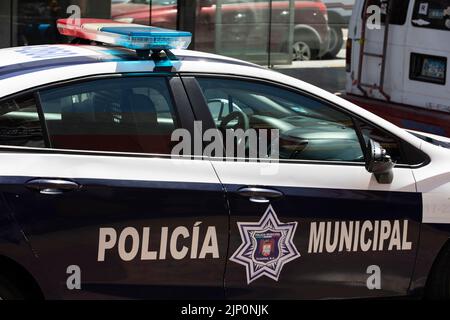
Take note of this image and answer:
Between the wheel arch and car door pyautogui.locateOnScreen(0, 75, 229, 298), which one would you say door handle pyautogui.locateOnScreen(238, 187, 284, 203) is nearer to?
car door pyautogui.locateOnScreen(0, 75, 229, 298)

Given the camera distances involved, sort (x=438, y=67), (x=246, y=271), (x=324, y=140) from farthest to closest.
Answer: (x=438, y=67)
(x=324, y=140)
(x=246, y=271)

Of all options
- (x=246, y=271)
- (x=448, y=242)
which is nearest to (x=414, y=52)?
(x=448, y=242)

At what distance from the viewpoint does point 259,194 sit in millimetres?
4242

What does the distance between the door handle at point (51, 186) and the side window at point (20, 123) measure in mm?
209

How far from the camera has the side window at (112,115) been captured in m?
4.04

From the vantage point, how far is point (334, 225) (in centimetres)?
441

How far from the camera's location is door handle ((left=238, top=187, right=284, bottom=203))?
13.8 ft

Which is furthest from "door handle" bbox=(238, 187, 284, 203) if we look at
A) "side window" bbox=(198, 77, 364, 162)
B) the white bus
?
the white bus

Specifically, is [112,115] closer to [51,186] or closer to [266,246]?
[51,186]

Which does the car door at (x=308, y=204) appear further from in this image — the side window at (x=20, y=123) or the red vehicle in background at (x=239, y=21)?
the red vehicle in background at (x=239, y=21)

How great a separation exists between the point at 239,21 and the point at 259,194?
37.3 ft

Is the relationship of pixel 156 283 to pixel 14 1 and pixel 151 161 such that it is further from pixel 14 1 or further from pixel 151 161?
pixel 14 1

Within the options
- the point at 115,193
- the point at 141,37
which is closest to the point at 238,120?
the point at 141,37
